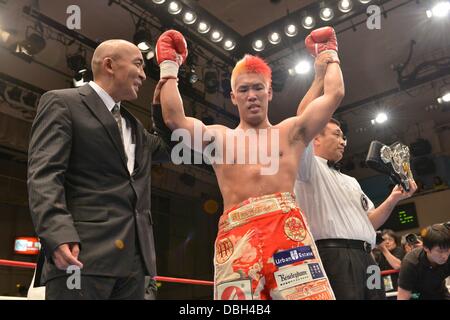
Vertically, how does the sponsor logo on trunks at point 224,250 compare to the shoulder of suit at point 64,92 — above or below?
below

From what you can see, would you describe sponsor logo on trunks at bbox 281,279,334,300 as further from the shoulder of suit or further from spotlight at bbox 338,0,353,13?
spotlight at bbox 338,0,353,13

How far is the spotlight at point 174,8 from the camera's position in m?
5.91

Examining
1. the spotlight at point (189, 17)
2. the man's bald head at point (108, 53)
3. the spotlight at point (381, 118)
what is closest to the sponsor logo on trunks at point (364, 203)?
the man's bald head at point (108, 53)

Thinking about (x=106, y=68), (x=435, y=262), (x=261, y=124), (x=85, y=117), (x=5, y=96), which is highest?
(x=5, y=96)

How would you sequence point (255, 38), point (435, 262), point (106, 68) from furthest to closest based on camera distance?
point (255, 38)
point (435, 262)
point (106, 68)

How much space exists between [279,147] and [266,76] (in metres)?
0.37

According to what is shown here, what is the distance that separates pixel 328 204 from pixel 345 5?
4.45 m

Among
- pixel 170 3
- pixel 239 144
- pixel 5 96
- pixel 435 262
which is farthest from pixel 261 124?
pixel 5 96

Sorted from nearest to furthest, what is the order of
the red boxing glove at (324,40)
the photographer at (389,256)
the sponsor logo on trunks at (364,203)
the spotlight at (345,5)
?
1. the red boxing glove at (324,40)
2. the sponsor logo on trunks at (364,203)
3. the photographer at (389,256)
4. the spotlight at (345,5)

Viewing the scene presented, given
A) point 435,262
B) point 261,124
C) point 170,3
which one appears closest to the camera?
point 261,124

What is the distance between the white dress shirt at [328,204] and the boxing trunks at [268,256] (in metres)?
0.57

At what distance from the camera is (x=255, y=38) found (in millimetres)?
7016

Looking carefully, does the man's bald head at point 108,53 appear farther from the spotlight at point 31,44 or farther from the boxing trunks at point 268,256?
the spotlight at point 31,44
